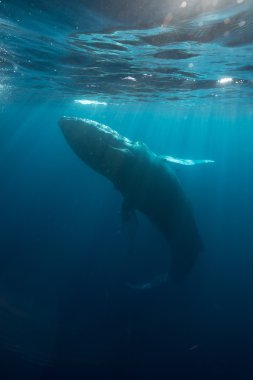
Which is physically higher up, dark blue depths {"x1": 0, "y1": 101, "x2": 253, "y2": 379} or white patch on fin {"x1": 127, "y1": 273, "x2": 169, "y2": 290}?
white patch on fin {"x1": 127, "y1": 273, "x2": 169, "y2": 290}

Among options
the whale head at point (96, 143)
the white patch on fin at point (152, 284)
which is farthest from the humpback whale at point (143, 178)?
the white patch on fin at point (152, 284)

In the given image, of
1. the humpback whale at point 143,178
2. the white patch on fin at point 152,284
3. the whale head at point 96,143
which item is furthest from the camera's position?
the white patch on fin at point 152,284

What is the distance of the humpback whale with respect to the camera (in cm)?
838

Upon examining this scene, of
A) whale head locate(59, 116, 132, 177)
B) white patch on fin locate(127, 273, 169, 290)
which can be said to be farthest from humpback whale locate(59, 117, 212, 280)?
white patch on fin locate(127, 273, 169, 290)

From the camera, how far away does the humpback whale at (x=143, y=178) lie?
330 inches

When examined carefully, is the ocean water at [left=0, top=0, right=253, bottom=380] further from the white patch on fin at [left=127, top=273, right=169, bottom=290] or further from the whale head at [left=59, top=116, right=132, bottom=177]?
the whale head at [left=59, top=116, right=132, bottom=177]

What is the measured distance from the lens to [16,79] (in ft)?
74.2

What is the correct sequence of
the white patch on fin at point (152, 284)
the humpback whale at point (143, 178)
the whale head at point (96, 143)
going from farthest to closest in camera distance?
the white patch on fin at point (152, 284) < the humpback whale at point (143, 178) < the whale head at point (96, 143)

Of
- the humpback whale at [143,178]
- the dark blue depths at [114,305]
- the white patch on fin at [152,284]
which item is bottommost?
the dark blue depths at [114,305]

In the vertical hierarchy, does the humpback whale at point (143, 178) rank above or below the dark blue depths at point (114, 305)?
above

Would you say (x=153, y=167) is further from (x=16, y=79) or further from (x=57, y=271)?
(x=16, y=79)

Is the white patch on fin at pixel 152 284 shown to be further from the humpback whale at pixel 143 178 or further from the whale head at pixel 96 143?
the whale head at pixel 96 143

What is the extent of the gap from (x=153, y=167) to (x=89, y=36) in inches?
231

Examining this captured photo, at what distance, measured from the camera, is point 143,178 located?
970cm
